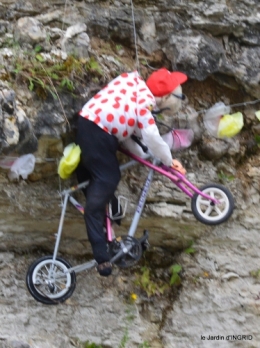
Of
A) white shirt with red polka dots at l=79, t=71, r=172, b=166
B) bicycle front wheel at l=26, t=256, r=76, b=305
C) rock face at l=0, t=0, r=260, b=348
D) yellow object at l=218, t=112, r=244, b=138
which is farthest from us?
yellow object at l=218, t=112, r=244, b=138

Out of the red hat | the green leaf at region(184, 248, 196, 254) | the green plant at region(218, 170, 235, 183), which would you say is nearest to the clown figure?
the red hat

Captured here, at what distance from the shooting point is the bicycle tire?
4270 millimetres

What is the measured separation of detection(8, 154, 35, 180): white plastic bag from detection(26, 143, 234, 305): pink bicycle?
0.34 metres

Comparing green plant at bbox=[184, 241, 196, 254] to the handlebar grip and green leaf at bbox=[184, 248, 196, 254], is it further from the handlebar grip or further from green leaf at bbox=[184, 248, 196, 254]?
the handlebar grip

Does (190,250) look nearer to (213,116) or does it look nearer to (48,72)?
(213,116)

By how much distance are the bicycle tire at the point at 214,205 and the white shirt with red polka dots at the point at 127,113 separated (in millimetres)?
446

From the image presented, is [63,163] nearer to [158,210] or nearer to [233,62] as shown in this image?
[158,210]

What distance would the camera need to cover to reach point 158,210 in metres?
4.63

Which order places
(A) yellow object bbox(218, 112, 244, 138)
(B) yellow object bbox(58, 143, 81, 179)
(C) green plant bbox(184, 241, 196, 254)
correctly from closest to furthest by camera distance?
(B) yellow object bbox(58, 143, 81, 179)
(A) yellow object bbox(218, 112, 244, 138)
(C) green plant bbox(184, 241, 196, 254)

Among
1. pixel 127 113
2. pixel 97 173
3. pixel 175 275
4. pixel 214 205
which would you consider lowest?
pixel 175 275

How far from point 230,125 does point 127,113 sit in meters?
1.09

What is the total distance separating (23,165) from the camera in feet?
13.9

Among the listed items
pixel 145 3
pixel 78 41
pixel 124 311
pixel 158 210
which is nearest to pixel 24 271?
pixel 124 311

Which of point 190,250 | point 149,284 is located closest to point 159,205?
point 190,250
